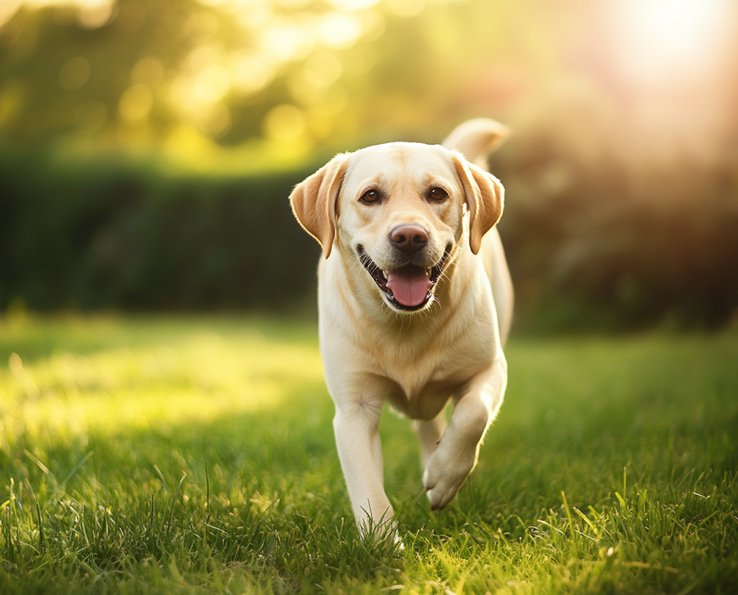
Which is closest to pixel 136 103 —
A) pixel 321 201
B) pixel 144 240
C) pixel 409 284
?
pixel 144 240

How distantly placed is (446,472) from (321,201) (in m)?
1.12

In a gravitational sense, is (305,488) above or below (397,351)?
below

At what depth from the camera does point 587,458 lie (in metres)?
3.78

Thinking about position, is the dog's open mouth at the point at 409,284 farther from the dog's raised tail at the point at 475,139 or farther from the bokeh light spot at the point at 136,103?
the bokeh light spot at the point at 136,103

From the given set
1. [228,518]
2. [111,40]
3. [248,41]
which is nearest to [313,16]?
[248,41]

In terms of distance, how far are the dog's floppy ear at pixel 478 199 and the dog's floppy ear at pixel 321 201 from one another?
18.1 inches

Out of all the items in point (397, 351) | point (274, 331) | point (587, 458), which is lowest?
point (274, 331)

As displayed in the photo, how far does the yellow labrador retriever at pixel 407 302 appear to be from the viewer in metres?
2.86

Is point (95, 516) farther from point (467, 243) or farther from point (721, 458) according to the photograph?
point (721, 458)

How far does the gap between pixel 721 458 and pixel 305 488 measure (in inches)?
65.3

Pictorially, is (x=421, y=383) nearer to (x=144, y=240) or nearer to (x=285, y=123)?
(x=144, y=240)

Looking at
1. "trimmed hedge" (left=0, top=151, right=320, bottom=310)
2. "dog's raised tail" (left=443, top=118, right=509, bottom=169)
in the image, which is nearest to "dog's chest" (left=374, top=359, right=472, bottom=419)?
"dog's raised tail" (left=443, top=118, right=509, bottom=169)

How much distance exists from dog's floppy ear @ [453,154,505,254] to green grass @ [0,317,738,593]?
987 mm

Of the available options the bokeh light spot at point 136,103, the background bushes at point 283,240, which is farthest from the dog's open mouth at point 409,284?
the bokeh light spot at point 136,103
